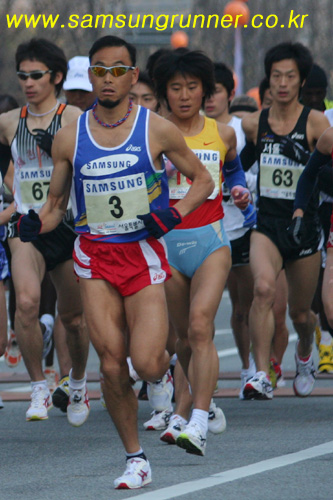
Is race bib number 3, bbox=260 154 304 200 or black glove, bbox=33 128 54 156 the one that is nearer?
black glove, bbox=33 128 54 156

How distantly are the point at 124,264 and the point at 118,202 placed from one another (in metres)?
0.31

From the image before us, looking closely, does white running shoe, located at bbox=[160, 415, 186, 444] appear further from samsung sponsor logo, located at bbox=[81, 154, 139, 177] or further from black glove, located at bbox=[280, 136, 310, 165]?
black glove, located at bbox=[280, 136, 310, 165]

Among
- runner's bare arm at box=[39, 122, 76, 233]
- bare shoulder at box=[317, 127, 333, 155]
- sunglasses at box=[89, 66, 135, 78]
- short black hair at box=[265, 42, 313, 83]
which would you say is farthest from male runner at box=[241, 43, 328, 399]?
sunglasses at box=[89, 66, 135, 78]

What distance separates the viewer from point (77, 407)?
916 cm

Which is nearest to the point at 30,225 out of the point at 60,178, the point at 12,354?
the point at 60,178

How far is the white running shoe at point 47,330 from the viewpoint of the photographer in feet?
35.1

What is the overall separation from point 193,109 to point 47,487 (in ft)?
9.14

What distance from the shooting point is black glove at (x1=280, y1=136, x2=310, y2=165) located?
32.4 feet

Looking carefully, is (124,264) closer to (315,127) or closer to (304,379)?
(315,127)

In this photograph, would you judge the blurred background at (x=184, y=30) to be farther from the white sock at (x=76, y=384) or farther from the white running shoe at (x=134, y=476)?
the white running shoe at (x=134, y=476)

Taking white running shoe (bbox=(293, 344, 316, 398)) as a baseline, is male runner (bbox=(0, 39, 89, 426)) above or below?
above

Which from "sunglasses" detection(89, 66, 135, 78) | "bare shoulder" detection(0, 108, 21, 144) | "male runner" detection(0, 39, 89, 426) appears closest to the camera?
"sunglasses" detection(89, 66, 135, 78)

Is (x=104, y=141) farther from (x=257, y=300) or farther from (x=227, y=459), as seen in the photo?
(x=257, y=300)

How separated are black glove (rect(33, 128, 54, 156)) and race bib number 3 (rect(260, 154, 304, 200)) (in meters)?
1.69
